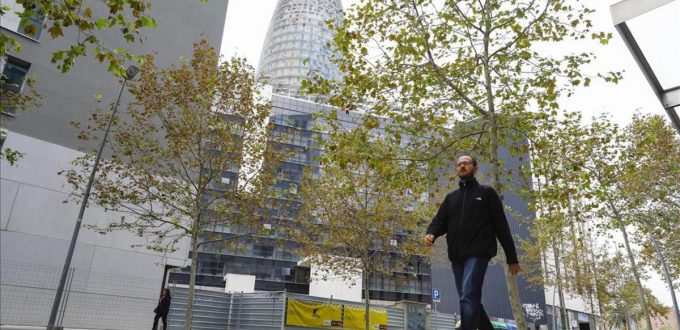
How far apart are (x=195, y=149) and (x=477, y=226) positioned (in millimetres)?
13793

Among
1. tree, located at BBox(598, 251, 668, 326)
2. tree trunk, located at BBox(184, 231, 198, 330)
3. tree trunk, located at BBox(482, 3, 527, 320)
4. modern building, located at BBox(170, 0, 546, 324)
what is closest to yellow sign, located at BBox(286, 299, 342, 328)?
modern building, located at BBox(170, 0, 546, 324)

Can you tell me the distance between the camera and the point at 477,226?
4359 millimetres

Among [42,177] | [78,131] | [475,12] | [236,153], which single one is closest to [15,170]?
[42,177]

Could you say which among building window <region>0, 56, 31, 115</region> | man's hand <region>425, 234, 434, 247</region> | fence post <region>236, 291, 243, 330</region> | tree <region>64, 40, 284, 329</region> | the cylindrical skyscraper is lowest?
fence post <region>236, 291, 243, 330</region>

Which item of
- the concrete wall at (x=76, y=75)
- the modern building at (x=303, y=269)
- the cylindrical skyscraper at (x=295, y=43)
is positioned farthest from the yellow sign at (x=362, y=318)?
the cylindrical skyscraper at (x=295, y=43)

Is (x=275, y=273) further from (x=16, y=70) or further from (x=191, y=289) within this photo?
(x=16, y=70)

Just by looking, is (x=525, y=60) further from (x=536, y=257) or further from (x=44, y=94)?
(x=536, y=257)

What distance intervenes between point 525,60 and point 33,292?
1613 centimetres

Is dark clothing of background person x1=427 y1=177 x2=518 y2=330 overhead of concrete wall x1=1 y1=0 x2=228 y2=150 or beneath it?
beneath

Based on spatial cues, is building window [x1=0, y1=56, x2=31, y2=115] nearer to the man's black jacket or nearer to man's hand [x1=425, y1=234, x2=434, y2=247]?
man's hand [x1=425, y1=234, x2=434, y2=247]

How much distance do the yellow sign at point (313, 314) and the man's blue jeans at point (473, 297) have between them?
1745 centimetres

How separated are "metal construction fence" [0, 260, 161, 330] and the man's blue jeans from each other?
49.1 feet

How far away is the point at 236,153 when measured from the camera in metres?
16.9

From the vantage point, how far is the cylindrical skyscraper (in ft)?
415
